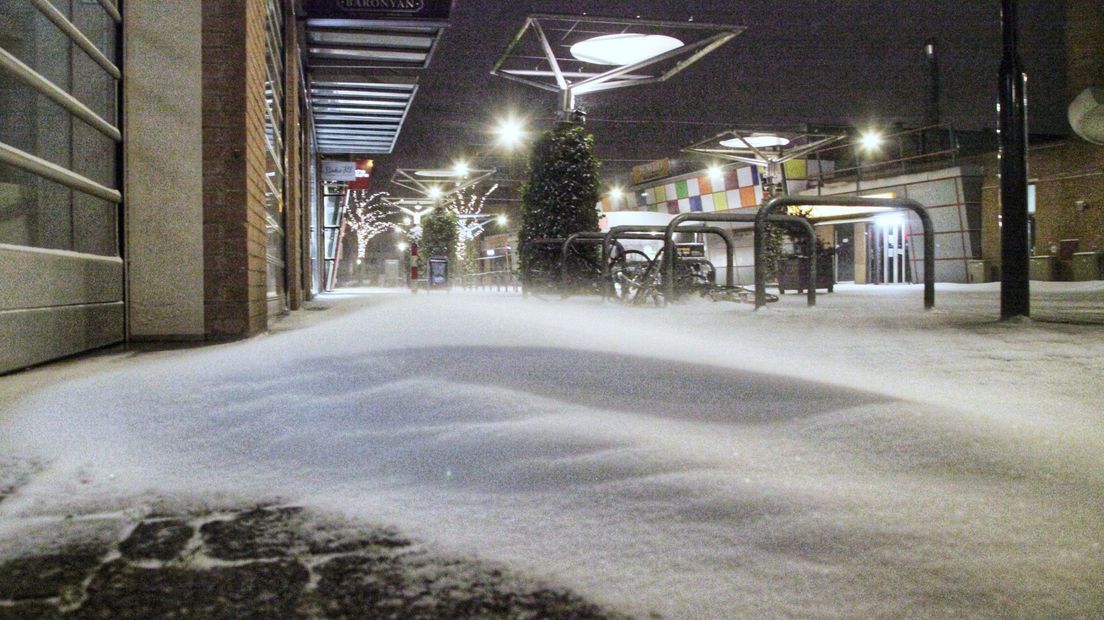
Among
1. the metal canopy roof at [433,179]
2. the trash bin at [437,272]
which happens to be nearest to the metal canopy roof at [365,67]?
the trash bin at [437,272]

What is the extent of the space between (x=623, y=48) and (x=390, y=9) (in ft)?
19.2

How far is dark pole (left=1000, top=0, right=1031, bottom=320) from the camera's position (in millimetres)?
5184

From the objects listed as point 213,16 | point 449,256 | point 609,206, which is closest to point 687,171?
point 609,206

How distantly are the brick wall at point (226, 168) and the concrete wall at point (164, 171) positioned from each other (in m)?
0.06

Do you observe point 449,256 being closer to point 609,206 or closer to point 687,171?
point 687,171

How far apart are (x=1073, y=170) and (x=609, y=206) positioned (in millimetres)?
25827

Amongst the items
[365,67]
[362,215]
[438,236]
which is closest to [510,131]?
[438,236]

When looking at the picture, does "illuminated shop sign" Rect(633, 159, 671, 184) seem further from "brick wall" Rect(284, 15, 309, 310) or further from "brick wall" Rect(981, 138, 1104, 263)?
"brick wall" Rect(284, 15, 309, 310)

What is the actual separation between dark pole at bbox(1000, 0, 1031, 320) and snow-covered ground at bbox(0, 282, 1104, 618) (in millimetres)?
1341

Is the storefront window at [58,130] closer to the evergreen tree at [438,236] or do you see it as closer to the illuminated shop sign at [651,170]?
the evergreen tree at [438,236]

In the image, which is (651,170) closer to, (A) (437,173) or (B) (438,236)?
(A) (437,173)

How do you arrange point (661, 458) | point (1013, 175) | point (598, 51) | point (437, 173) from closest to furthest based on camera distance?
point (661, 458)
point (1013, 175)
point (598, 51)
point (437, 173)

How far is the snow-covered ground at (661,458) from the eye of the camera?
5.00 feet

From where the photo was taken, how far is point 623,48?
46.8ft
